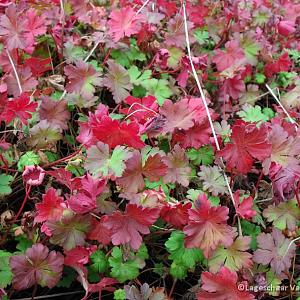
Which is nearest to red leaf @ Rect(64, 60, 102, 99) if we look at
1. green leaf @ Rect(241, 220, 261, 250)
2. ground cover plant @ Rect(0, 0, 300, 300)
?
ground cover plant @ Rect(0, 0, 300, 300)

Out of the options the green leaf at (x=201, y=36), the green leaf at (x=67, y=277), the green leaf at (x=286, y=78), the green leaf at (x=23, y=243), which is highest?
the green leaf at (x=201, y=36)

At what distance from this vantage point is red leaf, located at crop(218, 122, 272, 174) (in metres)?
1.35

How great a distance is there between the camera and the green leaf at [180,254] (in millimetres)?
1354

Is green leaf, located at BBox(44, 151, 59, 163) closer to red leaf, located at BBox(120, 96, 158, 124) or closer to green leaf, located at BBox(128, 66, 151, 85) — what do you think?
red leaf, located at BBox(120, 96, 158, 124)

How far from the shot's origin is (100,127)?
1.30 m

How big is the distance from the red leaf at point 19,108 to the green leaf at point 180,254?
1.92ft

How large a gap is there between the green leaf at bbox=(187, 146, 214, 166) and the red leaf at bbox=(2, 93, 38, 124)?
531 mm

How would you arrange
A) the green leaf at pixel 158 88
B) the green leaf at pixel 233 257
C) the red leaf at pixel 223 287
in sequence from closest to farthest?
the red leaf at pixel 223 287, the green leaf at pixel 233 257, the green leaf at pixel 158 88

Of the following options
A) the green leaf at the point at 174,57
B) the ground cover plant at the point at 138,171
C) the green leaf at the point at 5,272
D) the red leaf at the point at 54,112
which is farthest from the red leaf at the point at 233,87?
the green leaf at the point at 5,272

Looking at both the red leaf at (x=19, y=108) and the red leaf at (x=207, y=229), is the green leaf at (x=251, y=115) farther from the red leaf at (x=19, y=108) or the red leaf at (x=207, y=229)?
the red leaf at (x=19, y=108)

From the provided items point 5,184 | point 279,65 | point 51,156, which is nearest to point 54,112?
point 51,156

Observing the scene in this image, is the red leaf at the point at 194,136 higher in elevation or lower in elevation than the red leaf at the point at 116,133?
lower

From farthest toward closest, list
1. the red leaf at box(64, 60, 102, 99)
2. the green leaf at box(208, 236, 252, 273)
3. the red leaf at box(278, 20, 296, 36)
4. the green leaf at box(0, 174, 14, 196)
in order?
the red leaf at box(278, 20, 296, 36) → the red leaf at box(64, 60, 102, 99) → the green leaf at box(0, 174, 14, 196) → the green leaf at box(208, 236, 252, 273)

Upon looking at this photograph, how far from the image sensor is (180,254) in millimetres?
1358
